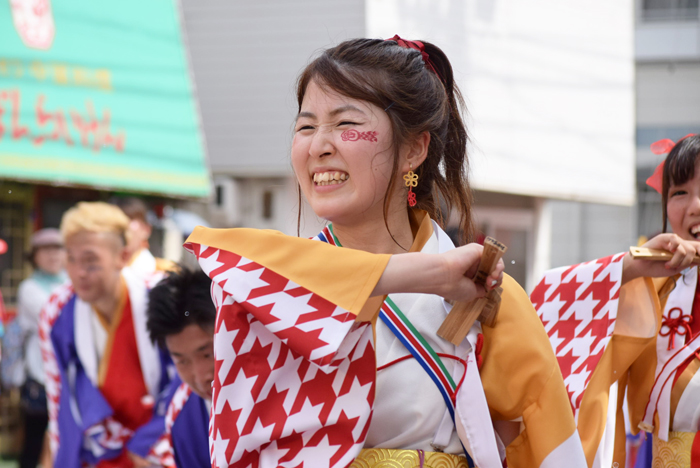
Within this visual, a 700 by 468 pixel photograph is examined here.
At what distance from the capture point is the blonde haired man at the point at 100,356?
3508mm

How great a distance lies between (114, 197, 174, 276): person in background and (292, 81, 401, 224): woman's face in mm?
2469

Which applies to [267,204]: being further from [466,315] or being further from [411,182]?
[466,315]

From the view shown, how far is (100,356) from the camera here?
3725 millimetres

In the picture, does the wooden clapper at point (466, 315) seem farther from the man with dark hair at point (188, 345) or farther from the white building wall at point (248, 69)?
the white building wall at point (248, 69)

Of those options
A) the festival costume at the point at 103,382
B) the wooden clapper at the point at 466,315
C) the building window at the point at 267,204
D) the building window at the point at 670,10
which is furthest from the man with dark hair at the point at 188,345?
the building window at the point at 670,10

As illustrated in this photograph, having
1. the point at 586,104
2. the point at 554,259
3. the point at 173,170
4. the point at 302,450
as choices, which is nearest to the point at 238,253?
the point at 302,450

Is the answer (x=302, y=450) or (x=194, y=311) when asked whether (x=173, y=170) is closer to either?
(x=194, y=311)

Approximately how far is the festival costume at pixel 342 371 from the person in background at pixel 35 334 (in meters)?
4.50

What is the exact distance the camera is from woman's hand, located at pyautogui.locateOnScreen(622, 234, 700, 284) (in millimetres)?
1995

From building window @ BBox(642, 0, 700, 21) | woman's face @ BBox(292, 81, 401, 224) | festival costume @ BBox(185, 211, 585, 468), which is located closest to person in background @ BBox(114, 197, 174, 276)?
woman's face @ BBox(292, 81, 401, 224)

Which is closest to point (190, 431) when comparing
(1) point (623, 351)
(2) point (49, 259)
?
(1) point (623, 351)

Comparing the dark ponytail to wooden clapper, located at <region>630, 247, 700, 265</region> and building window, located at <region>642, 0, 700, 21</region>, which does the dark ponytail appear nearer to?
wooden clapper, located at <region>630, 247, 700, 265</region>

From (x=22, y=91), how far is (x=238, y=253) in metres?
5.85

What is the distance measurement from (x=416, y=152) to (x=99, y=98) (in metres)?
5.94
